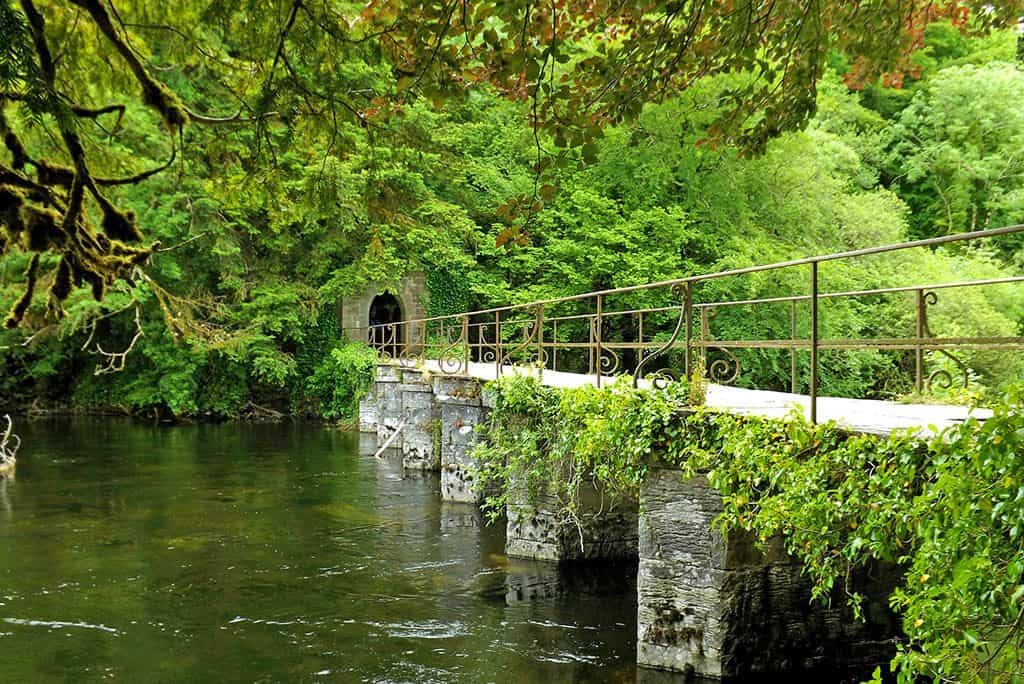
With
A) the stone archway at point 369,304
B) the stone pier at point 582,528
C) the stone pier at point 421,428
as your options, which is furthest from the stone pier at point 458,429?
the stone archway at point 369,304

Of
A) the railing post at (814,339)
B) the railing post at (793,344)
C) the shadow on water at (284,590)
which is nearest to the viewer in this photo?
the railing post at (814,339)

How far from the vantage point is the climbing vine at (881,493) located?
3.20 metres

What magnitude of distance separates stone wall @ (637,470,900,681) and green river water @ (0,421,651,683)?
62 centimetres

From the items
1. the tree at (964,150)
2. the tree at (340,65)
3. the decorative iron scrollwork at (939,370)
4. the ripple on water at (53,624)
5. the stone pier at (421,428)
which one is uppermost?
the tree at (964,150)

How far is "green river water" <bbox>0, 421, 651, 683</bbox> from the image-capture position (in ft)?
24.2

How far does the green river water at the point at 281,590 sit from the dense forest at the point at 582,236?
5.70 meters

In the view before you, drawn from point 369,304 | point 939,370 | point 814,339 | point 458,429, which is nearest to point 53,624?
point 458,429

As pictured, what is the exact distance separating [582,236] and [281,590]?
51.4ft

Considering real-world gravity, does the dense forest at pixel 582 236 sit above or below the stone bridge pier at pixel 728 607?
above

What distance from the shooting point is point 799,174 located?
22.2 m

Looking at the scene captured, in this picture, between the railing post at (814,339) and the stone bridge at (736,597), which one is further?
the stone bridge at (736,597)

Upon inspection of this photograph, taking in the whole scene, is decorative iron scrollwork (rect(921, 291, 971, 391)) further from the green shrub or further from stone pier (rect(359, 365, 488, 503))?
the green shrub

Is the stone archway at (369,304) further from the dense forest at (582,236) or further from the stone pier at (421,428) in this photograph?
the stone pier at (421,428)

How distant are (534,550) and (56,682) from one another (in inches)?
201
